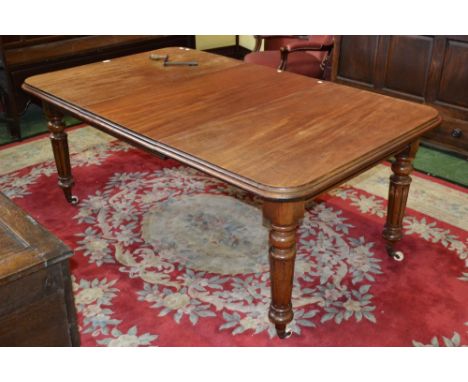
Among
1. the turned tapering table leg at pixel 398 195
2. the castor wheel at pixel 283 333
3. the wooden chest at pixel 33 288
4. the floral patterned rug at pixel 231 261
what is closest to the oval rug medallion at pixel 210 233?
the floral patterned rug at pixel 231 261

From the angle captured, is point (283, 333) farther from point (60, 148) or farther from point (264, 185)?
point (60, 148)

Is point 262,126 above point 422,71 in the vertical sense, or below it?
above

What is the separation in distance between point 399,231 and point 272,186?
1.13 metres

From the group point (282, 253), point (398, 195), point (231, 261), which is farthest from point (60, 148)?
point (398, 195)

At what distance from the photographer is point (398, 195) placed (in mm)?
2586

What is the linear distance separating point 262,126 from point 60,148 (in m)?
1.38

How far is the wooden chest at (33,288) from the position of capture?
1256 millimetres

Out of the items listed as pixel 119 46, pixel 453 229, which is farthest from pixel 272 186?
pixel 119 46

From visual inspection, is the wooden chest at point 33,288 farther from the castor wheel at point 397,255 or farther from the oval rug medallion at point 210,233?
the castor wheel at point 397,255

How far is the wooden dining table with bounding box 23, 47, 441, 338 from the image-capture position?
77.3 inches

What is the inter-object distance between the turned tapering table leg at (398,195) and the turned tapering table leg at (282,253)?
2.52 ft

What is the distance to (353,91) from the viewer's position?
275cm

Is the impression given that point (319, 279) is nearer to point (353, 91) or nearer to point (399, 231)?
point (399, 231)

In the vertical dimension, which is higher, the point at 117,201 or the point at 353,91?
the point at 353,91
